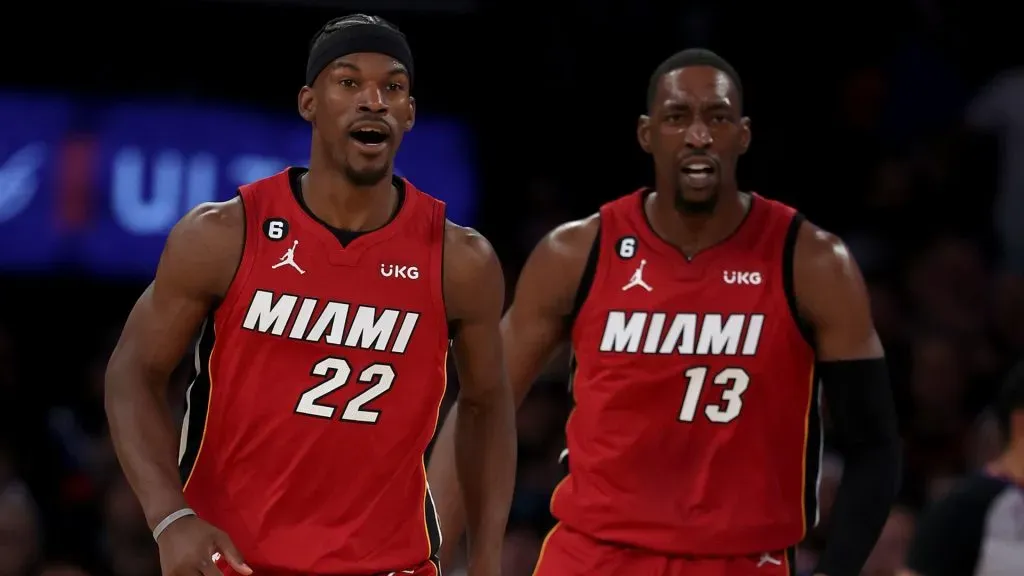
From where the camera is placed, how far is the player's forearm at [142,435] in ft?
12.1

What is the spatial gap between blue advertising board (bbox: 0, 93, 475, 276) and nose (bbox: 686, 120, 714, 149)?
3.91m

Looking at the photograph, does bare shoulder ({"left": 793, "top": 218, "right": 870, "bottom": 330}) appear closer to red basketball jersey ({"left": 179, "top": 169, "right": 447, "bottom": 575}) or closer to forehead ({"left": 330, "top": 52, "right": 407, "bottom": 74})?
red basketball jersey ({"left": 179, "top": 169, "right": 447, "bottom": 575})

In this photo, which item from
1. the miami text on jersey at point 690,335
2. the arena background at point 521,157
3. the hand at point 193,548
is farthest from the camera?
the arena background at point 521,157

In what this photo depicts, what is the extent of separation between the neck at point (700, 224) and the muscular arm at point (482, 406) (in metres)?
0.80

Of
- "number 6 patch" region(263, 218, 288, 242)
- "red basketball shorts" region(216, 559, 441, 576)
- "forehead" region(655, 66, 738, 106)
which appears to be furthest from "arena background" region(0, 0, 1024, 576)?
"number 6 patch" region(263, 218, 288, 242)

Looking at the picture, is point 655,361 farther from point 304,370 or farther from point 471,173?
point 471,173

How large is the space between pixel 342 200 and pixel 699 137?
1150mm

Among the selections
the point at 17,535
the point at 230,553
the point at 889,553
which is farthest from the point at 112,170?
the point at 230,553

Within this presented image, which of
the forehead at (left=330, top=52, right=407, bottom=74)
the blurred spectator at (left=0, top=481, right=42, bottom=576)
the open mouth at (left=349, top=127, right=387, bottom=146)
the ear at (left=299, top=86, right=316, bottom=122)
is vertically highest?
the forehead at (left=330, top=52, right=407, bottom=74)

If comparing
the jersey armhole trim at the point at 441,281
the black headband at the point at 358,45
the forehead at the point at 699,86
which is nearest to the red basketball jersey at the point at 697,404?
the forehead at the point at 699,86

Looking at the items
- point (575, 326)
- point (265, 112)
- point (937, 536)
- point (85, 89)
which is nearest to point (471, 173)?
point (265, 112)

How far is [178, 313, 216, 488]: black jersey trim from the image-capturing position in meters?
3.87

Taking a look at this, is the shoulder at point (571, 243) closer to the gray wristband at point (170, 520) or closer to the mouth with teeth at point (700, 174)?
the mouth with teeth at point (700, 174)

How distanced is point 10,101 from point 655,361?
14.9 feet
